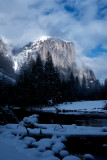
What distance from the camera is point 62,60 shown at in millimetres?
172875

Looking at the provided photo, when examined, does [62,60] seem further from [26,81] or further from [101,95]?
[26,81]

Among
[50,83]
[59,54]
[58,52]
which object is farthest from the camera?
[58,52]

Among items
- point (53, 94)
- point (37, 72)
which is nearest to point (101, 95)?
point (53, 94)

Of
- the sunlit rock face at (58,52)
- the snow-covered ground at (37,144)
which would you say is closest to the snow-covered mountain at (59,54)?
the sunlit rock face at (58,52)

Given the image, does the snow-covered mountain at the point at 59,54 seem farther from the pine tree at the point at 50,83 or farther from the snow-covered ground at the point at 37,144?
the snow-covered ground at the point at 37,144

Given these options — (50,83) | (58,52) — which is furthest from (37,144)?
(58,52)

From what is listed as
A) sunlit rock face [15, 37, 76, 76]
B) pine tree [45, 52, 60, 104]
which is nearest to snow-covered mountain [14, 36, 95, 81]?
sunlit rock face [15, 37, 76, 76]

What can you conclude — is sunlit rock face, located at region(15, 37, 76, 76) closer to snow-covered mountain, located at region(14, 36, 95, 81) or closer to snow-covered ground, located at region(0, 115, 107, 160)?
snow-covered mountain, located at region(14, 36, 95, 81)

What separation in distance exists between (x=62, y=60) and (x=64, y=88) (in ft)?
416

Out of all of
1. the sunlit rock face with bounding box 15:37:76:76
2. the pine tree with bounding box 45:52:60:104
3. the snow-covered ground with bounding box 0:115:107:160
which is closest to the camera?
the snow-covered ground with bounding box 0:115:107:160

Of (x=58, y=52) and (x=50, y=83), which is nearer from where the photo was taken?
(x=50, y=83)

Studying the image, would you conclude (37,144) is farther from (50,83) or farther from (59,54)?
(59,54)

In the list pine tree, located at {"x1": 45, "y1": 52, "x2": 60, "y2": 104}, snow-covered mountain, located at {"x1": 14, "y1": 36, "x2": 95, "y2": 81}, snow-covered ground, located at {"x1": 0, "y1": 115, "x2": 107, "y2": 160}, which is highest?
snow-covered mountain, located at {"x1": 14, "y1": 36, "x2": 95, "y2": 81}

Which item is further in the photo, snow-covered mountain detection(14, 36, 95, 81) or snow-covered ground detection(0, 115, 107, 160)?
snow-covered mountain detection(14, 36, 95, 81)
